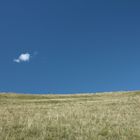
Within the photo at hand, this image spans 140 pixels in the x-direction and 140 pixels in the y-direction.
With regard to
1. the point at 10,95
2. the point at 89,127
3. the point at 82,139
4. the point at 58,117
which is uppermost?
the point at 10,95

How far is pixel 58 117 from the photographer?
888 inches

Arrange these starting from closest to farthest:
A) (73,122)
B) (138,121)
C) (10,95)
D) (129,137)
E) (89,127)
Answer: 1. (129,137)
2. (89,127)
3. (73,122)
4. (138,121)
5. (10,95)

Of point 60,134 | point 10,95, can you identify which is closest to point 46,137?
point 60,134

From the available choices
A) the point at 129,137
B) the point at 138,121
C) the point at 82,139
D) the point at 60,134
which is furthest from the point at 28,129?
the point at 138,121

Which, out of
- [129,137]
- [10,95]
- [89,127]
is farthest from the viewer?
[10,95]

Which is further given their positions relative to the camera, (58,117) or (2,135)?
(58,117)

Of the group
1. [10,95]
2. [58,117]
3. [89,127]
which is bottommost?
[89,127]

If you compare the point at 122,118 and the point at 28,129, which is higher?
the point at 122,118

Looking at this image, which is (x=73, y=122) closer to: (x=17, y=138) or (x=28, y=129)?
(x=28, y=129)

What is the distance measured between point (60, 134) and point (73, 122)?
385cm

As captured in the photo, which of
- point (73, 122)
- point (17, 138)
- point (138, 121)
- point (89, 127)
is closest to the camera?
point (17, 138)

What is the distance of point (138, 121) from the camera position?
21906 millimetres

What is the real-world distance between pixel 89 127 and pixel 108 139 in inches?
108

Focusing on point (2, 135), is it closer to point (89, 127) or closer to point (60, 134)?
point (60, 134)
